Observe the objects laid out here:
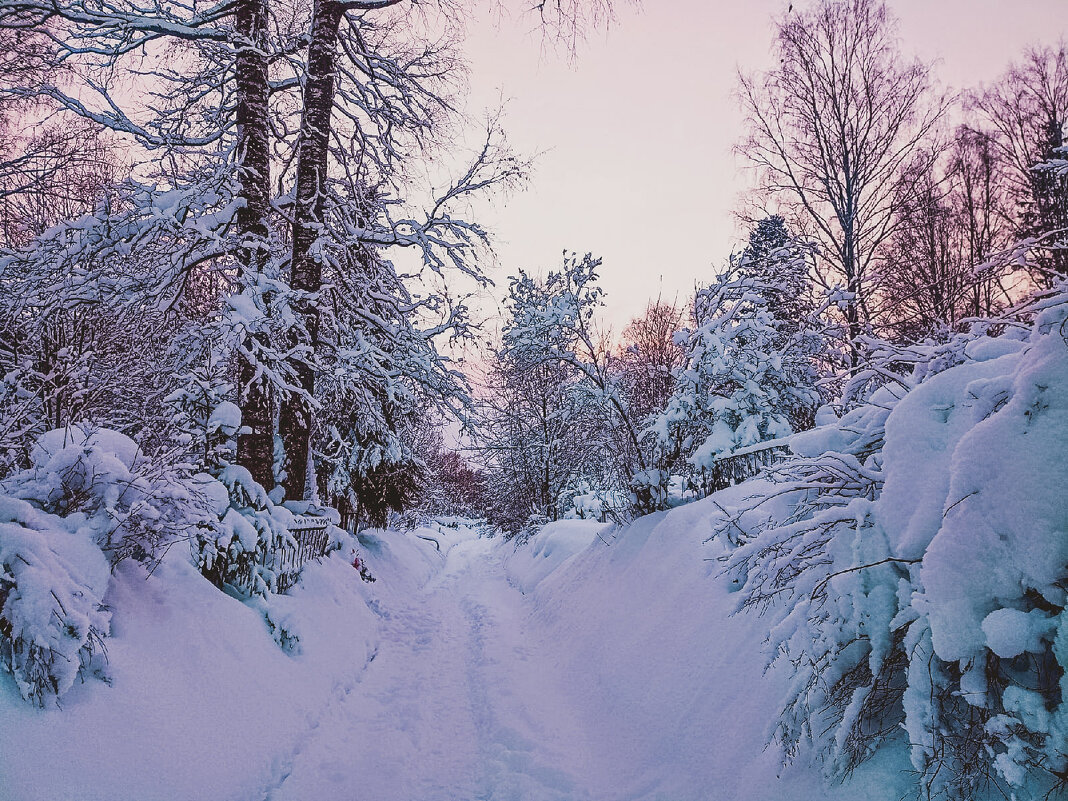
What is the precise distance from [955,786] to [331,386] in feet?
28.0

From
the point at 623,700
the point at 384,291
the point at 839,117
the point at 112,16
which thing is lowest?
the point at 623,700

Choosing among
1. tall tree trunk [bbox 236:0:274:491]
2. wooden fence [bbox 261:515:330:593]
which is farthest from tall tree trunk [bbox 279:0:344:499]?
wooden fence [bbox 261:515:330:593]

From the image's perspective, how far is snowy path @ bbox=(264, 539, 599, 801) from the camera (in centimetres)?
350

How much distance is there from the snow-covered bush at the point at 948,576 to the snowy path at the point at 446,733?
80.1 inches

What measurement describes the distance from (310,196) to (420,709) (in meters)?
6.58

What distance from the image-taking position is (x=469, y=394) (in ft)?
28.5

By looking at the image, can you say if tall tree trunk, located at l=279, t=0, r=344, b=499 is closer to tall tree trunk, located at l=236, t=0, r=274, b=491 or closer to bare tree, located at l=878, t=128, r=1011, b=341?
tall tree trunk, located at l=236, t=0, r=274, b=491

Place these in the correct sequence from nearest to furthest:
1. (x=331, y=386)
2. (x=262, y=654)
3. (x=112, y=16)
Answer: (x=262, y=654) → (x=112, y=16) → (x=331, y=386)

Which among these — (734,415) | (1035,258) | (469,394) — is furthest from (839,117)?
(1035,258)

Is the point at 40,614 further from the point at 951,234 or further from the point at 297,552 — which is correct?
the point at 951,234

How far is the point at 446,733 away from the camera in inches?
172

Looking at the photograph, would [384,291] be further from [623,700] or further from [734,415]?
[623,700]

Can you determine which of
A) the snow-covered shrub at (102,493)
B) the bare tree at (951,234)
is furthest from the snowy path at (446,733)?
the bare tree at (951,234)

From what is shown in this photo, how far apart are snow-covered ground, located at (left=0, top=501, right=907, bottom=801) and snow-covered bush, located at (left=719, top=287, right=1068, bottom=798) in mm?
320
